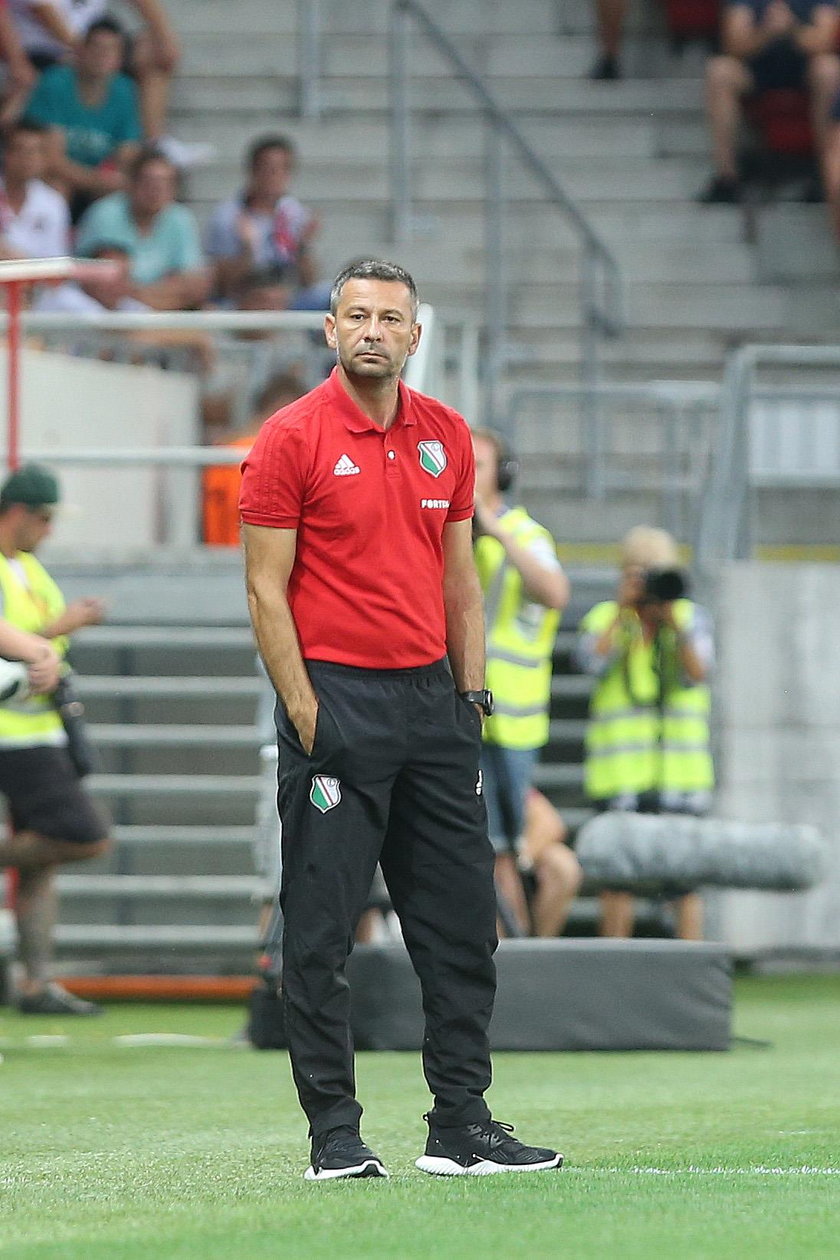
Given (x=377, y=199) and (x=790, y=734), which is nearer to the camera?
(x=790, y=734)

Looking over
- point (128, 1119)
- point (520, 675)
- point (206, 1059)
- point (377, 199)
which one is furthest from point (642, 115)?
point (128, 1119)

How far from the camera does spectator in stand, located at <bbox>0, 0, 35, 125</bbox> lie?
1623cm

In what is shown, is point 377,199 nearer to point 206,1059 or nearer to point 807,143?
point 807,143

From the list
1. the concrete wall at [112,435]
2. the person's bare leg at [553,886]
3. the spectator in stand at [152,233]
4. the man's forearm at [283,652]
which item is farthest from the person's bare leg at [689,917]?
the man's forearm at [283,652]

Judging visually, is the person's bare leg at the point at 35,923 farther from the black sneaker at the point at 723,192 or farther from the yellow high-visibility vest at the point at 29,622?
the black sneaker at the point at 723,192

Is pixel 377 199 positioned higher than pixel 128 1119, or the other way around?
pixel 377 199

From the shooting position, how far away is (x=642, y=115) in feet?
55.4

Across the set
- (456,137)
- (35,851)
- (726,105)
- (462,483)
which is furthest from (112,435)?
(462,483)

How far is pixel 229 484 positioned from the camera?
12945mm

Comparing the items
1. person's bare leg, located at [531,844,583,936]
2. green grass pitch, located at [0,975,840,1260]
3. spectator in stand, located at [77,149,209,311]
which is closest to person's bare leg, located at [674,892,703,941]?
person's bare leg, located at [531,844,583,936]

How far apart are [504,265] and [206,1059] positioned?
8.50 meters

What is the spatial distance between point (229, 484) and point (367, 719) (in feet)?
25.0

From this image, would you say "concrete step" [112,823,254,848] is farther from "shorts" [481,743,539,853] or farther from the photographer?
"shorts" [481,743,539,853]

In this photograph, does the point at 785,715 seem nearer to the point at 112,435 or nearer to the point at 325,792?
the point at 112,435
